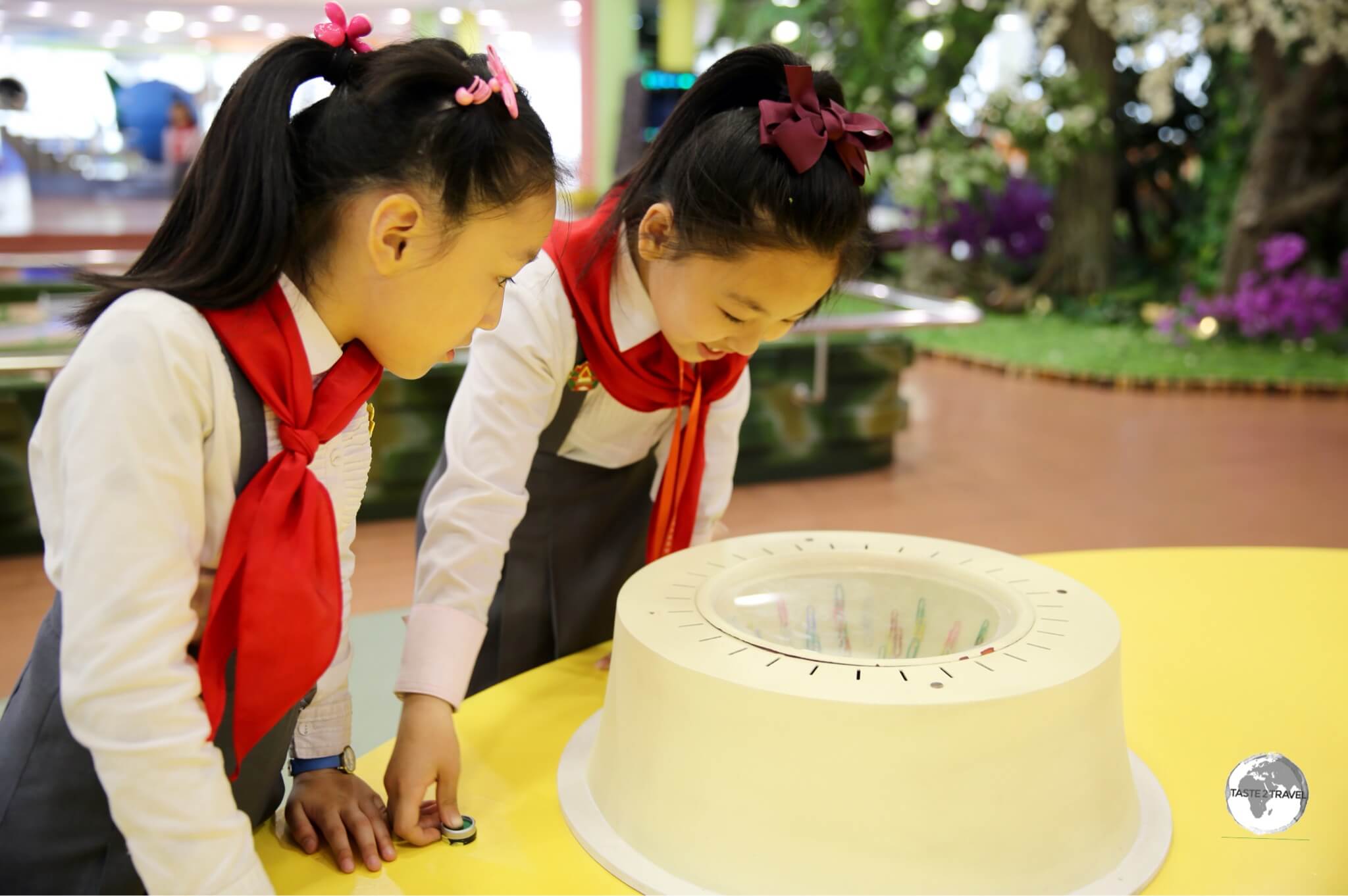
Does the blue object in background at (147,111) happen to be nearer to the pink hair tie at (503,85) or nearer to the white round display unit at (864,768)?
the pink hair tie at (503,85)

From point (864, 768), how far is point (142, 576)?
20.8 inches

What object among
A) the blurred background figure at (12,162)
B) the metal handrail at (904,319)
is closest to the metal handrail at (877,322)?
the metal handrail at (904,319)

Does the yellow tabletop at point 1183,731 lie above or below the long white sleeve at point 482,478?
below

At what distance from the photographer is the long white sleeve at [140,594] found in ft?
2.42

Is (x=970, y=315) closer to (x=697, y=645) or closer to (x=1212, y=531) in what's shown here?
(x=1212, y=531)

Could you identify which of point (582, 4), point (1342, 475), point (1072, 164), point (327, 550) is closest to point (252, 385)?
point (327, 550)

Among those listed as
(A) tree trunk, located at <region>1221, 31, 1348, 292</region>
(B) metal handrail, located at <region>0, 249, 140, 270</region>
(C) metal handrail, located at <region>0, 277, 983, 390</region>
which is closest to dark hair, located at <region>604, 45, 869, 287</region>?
(C) metal handrail, located at <region>0, 277, 983, 390</region>

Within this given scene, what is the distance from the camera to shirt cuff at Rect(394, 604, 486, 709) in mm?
1112

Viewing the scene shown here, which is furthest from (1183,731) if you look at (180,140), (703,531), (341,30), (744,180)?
(180,140)

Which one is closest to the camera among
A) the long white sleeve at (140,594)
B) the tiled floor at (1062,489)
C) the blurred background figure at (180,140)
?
the long white sleeve at (140,594)

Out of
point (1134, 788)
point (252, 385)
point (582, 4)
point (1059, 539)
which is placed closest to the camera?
→ point (252, 385)

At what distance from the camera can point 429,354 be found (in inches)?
37.2

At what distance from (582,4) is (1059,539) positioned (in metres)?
9.98
